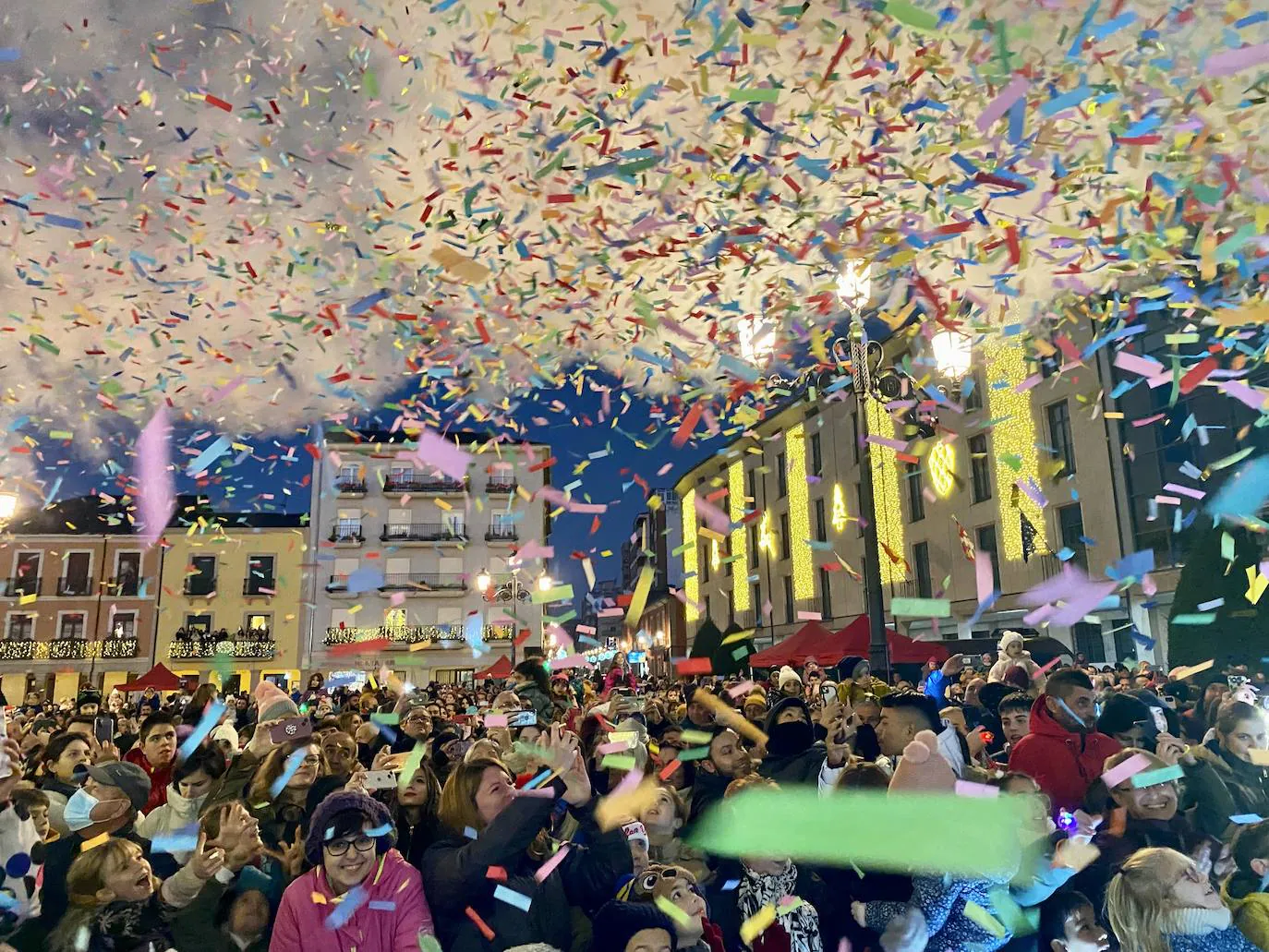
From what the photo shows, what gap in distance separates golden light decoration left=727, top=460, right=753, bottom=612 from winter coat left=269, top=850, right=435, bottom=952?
38.5 meters

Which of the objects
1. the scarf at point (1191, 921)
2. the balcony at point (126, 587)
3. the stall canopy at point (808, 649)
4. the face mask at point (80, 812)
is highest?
the balcony at point (126, 587)

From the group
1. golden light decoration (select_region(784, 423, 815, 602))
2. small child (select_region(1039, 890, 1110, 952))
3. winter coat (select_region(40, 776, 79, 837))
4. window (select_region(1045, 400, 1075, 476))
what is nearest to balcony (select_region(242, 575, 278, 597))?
golden light decoration (select_region(784, 423, 815, 602))

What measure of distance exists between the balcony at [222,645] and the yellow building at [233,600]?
0.04 m

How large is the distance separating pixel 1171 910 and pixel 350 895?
9.33 feet

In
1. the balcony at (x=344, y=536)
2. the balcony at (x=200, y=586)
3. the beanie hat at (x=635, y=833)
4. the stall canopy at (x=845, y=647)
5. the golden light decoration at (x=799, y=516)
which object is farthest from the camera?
the balcony at (x=344, y=536)

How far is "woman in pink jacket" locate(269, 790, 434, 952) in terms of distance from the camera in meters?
3.08

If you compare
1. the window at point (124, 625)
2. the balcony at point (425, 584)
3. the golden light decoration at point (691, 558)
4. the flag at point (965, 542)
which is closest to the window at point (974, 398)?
the flag at point (965, 542)

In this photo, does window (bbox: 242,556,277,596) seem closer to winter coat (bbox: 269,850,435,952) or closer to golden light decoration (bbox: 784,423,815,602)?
golden light decoration (bbox: 784,423,815,602)

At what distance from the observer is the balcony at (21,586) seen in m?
41.7

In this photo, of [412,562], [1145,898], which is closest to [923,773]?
[1145,898]

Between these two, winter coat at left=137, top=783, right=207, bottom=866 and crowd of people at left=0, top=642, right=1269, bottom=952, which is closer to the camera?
crowd of people at left=0, top=642, right=1269, bottom=952

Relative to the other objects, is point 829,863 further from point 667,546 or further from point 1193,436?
point 667,546

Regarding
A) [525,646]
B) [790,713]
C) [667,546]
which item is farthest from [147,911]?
[667,546]

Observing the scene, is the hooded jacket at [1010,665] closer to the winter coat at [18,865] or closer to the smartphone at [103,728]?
the winter coat at [18,865]
